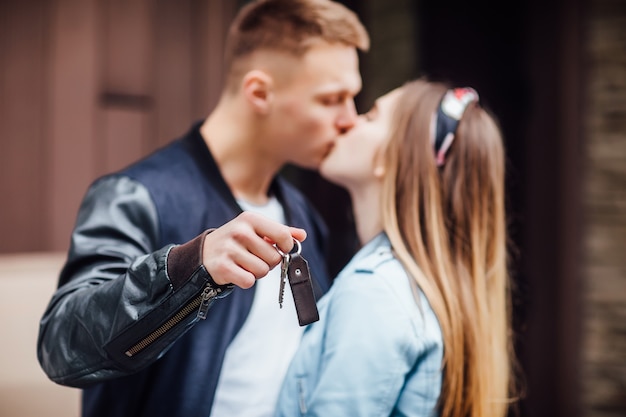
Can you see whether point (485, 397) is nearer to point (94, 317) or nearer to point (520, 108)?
point (94, 317)

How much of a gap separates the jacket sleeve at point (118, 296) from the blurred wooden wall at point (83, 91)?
0.87 m

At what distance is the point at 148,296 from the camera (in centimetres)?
100

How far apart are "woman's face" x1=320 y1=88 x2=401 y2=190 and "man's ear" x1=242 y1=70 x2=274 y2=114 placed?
0.20 metres

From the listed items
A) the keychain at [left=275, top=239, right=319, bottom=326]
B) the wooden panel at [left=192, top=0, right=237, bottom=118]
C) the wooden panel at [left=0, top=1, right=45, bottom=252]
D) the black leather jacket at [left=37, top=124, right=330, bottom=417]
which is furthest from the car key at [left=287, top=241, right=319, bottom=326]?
the wooden panel at [left=192, top=0, right=237, bottom=118]

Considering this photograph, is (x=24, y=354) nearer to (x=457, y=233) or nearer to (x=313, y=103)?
(x=313, y=103)

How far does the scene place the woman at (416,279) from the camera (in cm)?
126

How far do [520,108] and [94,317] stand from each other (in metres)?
2.38

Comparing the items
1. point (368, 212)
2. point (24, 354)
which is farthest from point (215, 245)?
point (24, 354)

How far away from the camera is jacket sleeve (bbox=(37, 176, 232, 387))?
0.98m

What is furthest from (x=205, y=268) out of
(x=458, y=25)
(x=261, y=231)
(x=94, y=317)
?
(x=458, y=25)

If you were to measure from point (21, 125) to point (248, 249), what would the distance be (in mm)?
1458

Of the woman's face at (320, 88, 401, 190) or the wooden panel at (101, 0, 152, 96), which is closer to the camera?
the woman's face at (320, 88, 401, 190)

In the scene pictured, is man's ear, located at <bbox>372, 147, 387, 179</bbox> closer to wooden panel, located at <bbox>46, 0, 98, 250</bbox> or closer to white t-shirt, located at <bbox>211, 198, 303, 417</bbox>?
white t-shirt, located at <bbox>211, 198, 303, 417</bbox>

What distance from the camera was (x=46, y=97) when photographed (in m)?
2.14
